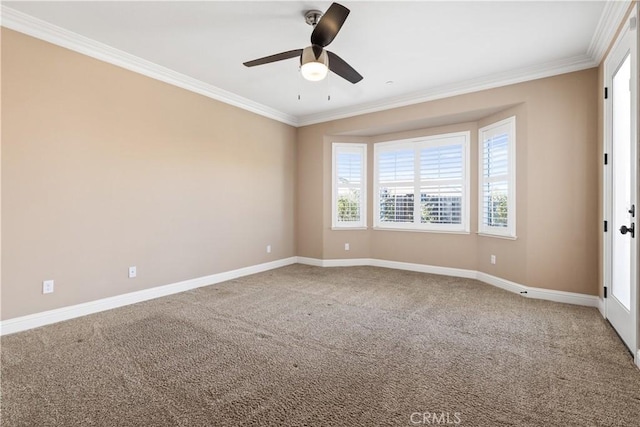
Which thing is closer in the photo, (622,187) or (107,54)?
(622,187)

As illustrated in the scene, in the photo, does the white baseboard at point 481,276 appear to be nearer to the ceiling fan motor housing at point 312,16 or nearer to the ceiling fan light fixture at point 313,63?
the ceiling fan light fixture at point 313,63

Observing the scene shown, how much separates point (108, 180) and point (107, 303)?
1.37 m

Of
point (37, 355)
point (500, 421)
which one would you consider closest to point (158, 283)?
point (37, 355)

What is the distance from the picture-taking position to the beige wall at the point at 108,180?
279 centimetres

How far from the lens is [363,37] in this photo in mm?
3113

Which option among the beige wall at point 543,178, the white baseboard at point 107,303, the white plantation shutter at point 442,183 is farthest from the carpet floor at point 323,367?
the white plantation shutter at point 442,183

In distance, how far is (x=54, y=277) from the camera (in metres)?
3.00

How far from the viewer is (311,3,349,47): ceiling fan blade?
7.18 feet

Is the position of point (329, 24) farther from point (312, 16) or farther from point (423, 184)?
point (423, 184)

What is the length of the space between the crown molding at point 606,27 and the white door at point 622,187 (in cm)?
15

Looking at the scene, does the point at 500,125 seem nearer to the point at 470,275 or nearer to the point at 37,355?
the point at 470,275

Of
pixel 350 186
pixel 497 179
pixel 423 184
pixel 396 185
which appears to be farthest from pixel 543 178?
pixel 350 186

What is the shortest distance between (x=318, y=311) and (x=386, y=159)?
3.37 meters

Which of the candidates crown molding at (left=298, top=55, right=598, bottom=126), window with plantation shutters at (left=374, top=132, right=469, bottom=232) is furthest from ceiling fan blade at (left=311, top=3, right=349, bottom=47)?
window with plantation shutters at (left=374, top=132, right=469, bottom=232)
